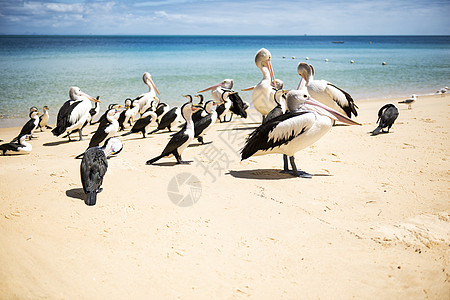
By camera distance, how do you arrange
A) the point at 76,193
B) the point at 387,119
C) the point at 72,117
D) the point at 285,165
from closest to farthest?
the point at 76,193 < the point at 285,165 < the point at 387,119 < the point at 72,117

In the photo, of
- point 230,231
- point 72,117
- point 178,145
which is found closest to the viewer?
point 230,231

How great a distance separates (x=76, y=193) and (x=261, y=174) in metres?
2.06

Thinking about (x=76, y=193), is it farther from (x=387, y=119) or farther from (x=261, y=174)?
(x=387, y=119)

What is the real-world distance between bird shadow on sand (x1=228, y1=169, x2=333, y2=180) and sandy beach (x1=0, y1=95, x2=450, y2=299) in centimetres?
2

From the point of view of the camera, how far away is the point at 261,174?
4.47 meters

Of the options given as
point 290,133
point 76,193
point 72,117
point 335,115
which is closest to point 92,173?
point 76,193

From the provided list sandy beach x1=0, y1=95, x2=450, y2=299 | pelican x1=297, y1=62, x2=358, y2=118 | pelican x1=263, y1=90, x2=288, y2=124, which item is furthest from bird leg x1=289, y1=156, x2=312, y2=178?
pelican x1=297, y1=62, x2=358, y2=118

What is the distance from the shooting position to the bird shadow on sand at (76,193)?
12.1ft

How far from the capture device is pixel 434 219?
3.24m

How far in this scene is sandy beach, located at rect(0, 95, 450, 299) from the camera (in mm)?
2465

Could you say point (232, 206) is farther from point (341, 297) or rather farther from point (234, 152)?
point (234, 152)

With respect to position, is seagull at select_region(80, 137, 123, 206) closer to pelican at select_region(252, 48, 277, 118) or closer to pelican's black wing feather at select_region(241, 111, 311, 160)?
pelican's black wing feather at select_region(241, 111, 311, 160)

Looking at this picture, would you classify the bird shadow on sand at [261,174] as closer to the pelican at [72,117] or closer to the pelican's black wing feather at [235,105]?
the pelican at [72,117]

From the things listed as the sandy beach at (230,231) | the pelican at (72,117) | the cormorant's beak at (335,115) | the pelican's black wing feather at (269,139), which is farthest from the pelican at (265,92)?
the pelican at (72,117)
